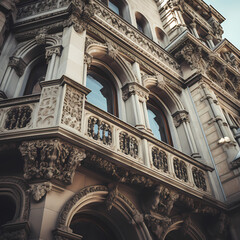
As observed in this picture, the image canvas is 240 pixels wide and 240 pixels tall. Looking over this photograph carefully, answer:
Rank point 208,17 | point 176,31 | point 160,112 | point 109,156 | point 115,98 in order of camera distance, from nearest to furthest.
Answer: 1. point 109,156
2. point 115,98
3. point 160,112
4. point 176,31
5. point 208,17

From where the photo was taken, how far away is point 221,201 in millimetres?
8102

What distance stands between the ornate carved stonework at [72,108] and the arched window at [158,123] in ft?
13.9

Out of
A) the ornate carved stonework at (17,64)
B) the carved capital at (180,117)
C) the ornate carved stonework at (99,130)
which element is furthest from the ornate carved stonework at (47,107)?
the carved capital at (180,117)

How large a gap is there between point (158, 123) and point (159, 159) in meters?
3.14

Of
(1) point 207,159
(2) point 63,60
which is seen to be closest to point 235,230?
(1) point 207,159

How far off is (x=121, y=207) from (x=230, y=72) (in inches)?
455

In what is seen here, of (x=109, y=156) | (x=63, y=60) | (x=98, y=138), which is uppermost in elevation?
(x=63, y=60)

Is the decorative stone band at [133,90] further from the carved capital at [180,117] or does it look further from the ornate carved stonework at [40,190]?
the ornate carved stonework at [40,190]

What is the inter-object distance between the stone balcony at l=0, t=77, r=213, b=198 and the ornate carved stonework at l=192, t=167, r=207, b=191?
0.42 metres

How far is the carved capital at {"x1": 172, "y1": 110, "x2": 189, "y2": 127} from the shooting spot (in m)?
10.3

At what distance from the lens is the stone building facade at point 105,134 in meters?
5.22

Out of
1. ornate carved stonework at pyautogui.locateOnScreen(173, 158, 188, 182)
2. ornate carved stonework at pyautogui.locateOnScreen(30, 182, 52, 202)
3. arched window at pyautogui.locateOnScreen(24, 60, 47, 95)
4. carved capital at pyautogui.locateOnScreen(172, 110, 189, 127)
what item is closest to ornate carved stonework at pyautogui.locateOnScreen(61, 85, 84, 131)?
ornate carved stonework at pyautogui.locateOnScreen(30, 182, 52, 202)

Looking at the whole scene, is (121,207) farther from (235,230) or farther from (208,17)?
(208,17)

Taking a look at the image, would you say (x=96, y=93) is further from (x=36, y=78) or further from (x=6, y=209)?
(x=6, y=209)
